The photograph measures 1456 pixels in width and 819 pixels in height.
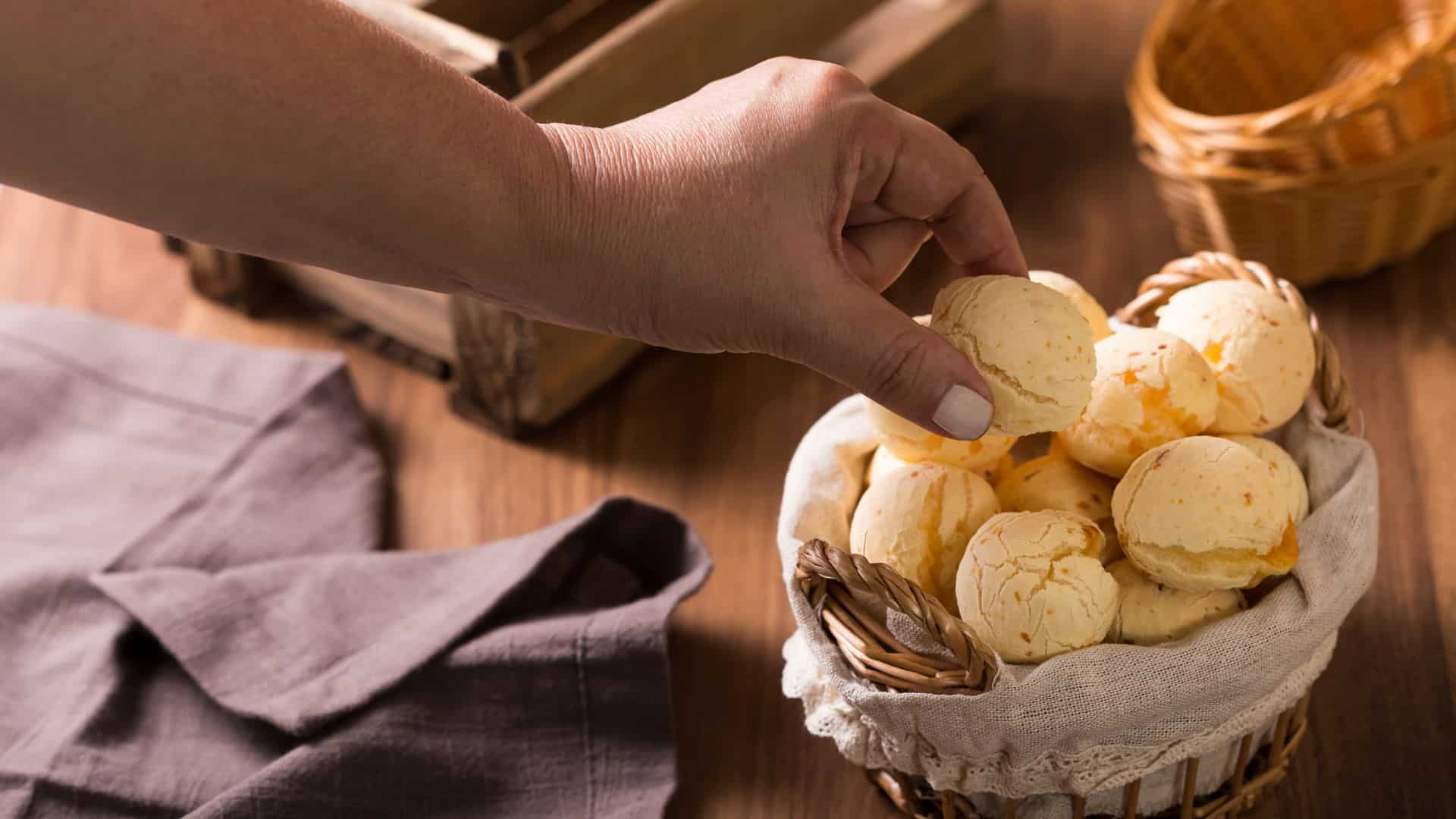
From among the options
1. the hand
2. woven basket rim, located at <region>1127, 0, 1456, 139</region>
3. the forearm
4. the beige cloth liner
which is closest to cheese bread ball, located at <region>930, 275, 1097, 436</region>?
the hand

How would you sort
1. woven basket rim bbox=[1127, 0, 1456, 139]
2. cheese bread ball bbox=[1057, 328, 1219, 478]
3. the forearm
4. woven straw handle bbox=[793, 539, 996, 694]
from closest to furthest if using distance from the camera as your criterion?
the forearm, woven straw handle bbox=[793, 539, 996, 694], cheese bread ball bbox=[1057, 328, 1219, 478], woven basket rim bbox=[1127, 0, 1456, 139]

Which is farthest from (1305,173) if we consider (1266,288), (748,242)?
(748,242)

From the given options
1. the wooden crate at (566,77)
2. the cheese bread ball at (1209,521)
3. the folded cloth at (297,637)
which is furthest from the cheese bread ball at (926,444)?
the wooden crate at (566,77)

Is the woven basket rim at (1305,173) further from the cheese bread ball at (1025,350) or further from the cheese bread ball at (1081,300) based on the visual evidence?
the cheese bread ball at (1025,350)

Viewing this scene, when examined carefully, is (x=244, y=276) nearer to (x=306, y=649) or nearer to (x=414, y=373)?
(x=414, y=373)

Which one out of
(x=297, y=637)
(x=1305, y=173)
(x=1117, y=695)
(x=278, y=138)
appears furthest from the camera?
(x=1305, y=173)

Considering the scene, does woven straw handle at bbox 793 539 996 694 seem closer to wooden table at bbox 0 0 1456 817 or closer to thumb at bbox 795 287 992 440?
thumb at bbox 795 287 992 440

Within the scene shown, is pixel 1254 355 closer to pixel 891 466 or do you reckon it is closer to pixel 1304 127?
pixel 891 466
